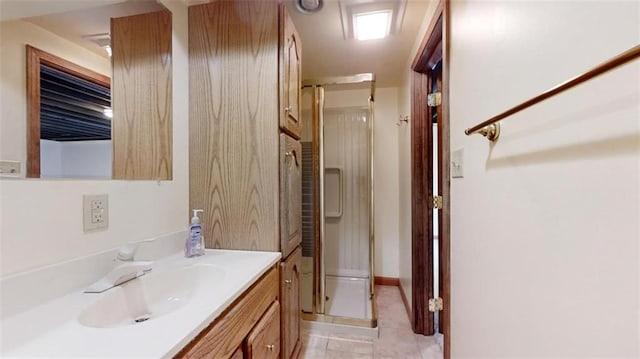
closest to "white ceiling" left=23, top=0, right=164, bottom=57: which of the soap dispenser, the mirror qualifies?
the mirror

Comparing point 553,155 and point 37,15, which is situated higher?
point 37,15

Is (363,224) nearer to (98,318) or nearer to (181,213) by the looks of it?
(181,213)

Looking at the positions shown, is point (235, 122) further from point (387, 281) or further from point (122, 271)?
point (387, 281)

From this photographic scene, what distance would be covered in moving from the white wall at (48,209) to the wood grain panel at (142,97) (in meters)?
0.11

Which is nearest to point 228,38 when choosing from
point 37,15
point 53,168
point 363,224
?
point 37,15

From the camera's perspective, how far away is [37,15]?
812mm

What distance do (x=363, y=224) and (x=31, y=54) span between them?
2484mm

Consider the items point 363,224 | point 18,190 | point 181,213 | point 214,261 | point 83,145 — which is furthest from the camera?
point 363,224

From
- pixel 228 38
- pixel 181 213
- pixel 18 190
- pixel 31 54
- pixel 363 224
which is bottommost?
pixel 363 224

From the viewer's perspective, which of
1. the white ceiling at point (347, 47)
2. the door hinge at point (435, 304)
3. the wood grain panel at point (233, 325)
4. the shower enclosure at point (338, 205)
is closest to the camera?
the wood grain panel at point (233, 325)

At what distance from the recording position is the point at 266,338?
3.56ft

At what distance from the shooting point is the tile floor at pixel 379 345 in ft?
5.65

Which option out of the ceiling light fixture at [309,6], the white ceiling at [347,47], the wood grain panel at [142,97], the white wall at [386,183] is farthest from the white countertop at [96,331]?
the white wall at [386,183]

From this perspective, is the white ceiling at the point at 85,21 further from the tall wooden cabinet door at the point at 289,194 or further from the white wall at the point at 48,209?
the tall wooden cabinet door at the point at 289,194
